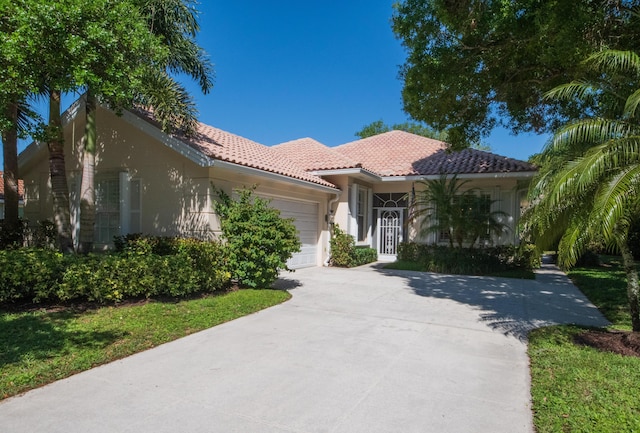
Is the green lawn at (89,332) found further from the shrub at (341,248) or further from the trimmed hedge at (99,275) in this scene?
the shrub at (341,248)

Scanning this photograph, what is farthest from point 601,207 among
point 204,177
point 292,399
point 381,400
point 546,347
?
point 204,177

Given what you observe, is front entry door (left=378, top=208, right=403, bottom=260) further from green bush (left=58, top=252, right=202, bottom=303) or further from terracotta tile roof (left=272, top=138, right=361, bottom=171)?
green bush (left=58, top=252, right=202, bottom=303)

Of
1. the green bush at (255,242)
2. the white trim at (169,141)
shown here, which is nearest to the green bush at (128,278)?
the green bush at (255,242)

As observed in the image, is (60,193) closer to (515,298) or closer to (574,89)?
(574,89)

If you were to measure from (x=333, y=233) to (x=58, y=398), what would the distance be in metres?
11.8

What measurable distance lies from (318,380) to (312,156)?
13.5 m

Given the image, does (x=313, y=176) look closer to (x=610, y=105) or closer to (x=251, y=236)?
(x=251, y=236)

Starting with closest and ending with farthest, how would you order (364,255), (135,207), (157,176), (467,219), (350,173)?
1. (157,176)
2. (135,207)
3. (467,219)
4. (350,173)
5. (364,255)

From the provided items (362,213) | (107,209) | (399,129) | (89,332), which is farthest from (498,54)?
(399,129)

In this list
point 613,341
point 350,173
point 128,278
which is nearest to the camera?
point 613,341

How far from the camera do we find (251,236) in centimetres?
862

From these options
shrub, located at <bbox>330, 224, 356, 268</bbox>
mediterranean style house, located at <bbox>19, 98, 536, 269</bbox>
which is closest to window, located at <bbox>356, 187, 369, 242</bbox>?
mediterranean style house, located at <bbox>19, 98, 536, 269</bbox>

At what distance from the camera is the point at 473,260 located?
1347 centimetres

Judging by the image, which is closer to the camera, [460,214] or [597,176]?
[597,176]
